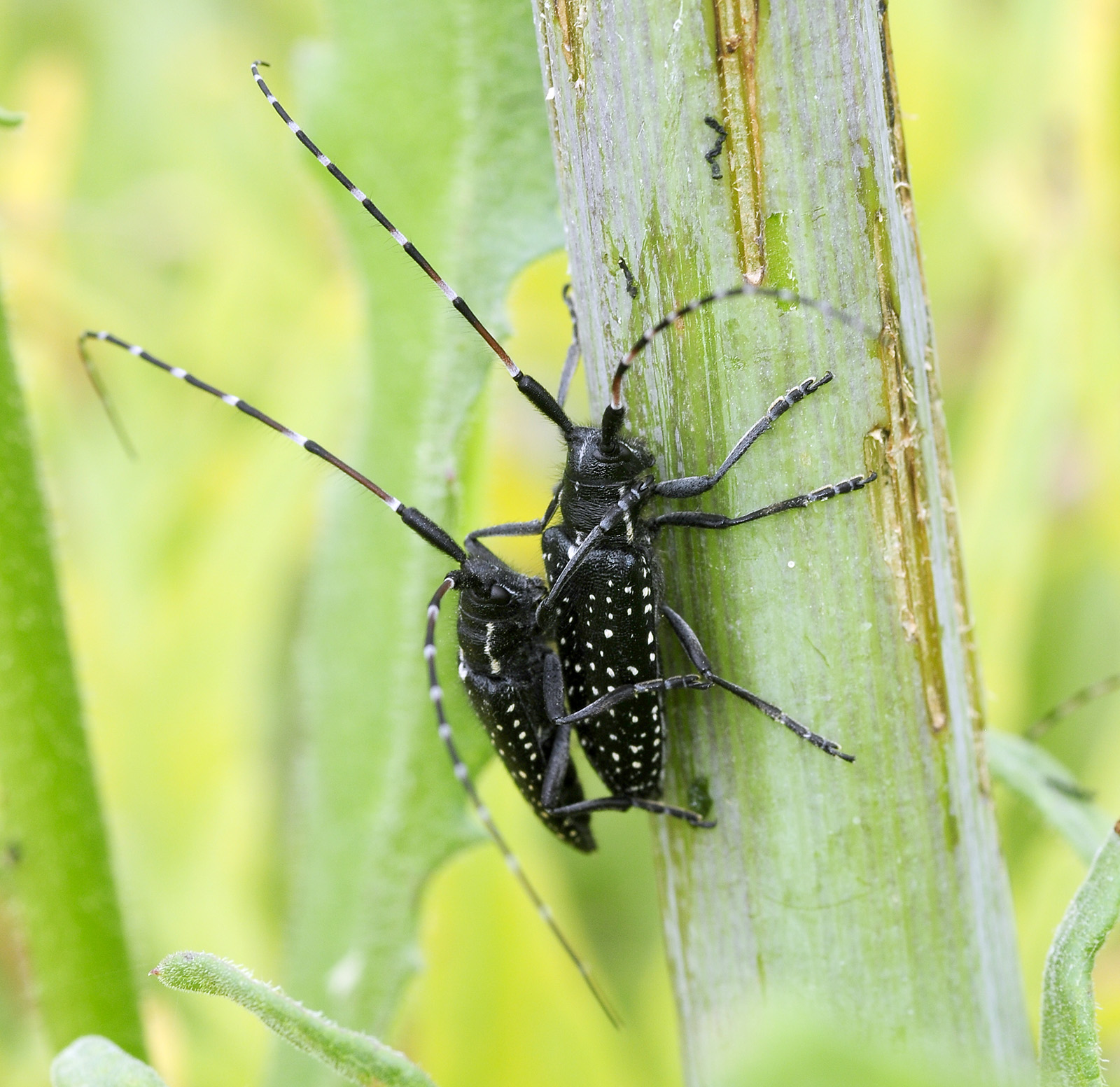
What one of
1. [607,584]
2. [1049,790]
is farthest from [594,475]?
[1049,790]

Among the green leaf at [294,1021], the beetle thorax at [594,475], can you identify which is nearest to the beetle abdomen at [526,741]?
the beetle thorax at [594,475]

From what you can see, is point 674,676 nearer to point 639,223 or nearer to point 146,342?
point 639,223

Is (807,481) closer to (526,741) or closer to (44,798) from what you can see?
(526,741)

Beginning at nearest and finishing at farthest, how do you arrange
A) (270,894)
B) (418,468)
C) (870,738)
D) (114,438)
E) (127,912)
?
(870,738)
(127,912)
(418,468)
(270,894)
(114,438)

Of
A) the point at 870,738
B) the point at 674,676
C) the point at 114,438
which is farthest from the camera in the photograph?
the point at 114,438

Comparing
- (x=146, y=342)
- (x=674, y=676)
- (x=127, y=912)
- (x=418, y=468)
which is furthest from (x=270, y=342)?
(x=674, y=676)

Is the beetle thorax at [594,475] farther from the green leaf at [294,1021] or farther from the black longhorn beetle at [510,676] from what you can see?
the green leaf at [294,1021]
